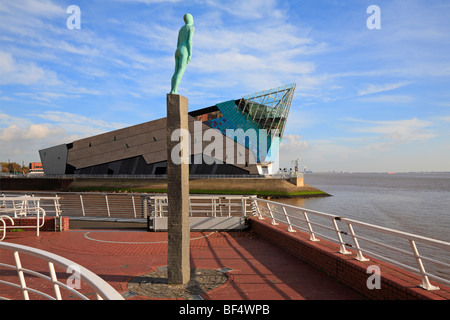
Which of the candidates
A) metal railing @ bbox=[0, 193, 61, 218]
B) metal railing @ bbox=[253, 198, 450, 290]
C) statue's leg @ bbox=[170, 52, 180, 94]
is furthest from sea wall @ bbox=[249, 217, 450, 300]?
metal railing @ bbox=[0, 193, 61, 218]

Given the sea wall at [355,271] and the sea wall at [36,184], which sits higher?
the sea wall at [355,271]

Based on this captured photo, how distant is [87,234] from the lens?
11.4 meters

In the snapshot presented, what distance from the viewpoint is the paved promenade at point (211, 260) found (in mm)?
5684

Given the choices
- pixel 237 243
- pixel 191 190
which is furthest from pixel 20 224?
pixel 191 190

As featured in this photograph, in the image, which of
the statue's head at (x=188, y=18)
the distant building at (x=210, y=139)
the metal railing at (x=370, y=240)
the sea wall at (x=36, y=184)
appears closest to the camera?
the metal railing at (x=370, y=240)

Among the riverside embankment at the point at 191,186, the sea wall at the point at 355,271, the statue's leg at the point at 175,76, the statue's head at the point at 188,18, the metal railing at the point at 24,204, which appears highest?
the statue's head at the point at 188,18

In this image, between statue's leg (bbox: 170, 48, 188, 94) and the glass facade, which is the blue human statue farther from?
the glass facade

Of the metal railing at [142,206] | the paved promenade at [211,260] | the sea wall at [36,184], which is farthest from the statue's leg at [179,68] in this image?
the sea wall at [36,184]

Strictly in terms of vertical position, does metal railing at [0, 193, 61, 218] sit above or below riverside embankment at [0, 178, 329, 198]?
above

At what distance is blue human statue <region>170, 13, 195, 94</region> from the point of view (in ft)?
22.5

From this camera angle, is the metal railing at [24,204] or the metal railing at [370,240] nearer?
the metal railing at [370,240]

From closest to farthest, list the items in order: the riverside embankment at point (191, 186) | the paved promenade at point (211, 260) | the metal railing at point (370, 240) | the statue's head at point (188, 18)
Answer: the metal railing at point (370, 240) → the paved promenade at point (211, 260) → the statue's head at point (188, 18) → the riverside embankment at point (191, 186)

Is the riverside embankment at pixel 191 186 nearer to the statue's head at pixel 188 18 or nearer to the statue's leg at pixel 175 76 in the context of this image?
the statue's leg at pixel 175 76

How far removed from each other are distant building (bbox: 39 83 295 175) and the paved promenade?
42.6m
